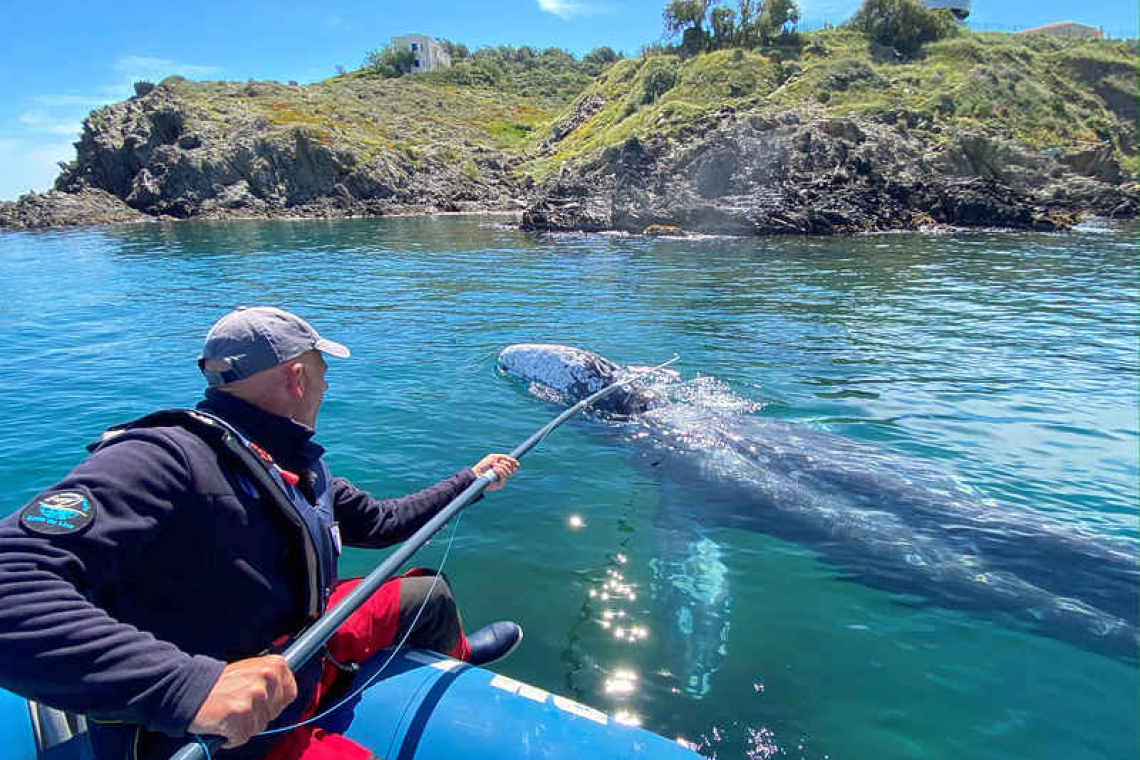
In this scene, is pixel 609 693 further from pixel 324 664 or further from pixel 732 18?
pixel 732 18

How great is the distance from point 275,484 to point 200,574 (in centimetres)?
42

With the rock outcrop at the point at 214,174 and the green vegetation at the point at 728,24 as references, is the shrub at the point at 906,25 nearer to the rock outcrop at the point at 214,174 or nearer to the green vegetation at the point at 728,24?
the green vegetation at the point at 728,24

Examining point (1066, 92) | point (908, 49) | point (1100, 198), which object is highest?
point (908, 49)

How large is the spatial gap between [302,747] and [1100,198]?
56511mm

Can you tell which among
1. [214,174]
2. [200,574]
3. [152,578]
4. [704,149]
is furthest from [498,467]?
[214,174]

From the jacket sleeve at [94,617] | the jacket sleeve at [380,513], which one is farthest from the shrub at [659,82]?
the jacket sleeve at [94,617]

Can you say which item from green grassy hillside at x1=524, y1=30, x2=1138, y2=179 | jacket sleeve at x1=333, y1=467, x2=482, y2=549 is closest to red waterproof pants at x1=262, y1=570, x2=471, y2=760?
jacket sleeve at x1=333, y1=467, x2=482, y2=549

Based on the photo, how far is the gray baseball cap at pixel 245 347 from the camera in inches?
110

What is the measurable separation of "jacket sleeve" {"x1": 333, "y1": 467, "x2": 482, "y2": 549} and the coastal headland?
36.5 meters

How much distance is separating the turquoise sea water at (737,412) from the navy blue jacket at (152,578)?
2.74m

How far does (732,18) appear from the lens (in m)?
77.8

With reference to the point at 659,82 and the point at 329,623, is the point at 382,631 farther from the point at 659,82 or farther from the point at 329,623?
the point at 659,82

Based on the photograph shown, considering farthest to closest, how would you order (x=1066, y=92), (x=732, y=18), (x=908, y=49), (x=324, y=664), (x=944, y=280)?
(x=732, y=18) → (x=908, y=49) → (x=1066, y=92) → (x=944, y=280) → (x=324, y=664)

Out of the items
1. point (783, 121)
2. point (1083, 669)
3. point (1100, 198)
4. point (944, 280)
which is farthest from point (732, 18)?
point (1083, 669)
